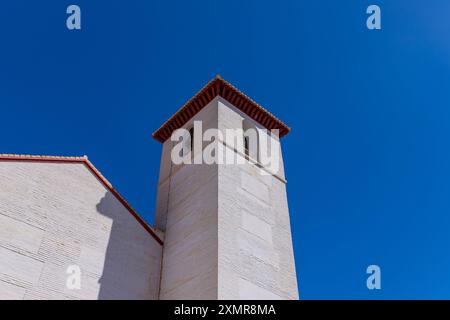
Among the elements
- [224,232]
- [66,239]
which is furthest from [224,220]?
[66,239]

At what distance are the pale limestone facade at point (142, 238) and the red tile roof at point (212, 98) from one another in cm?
239

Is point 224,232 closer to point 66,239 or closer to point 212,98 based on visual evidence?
point 66,239

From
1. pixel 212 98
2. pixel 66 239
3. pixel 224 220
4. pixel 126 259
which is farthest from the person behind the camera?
pixel 212 98

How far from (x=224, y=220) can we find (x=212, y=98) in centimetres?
661

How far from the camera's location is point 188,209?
1383 centimetres

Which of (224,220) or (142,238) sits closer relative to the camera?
(224,220)

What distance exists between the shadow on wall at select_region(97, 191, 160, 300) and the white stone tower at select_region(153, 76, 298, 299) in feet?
1.54

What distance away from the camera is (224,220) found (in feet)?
39.9

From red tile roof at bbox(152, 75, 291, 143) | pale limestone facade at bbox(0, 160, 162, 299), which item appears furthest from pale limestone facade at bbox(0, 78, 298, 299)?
red tile roof at bbox(152, 75, 291, 143)

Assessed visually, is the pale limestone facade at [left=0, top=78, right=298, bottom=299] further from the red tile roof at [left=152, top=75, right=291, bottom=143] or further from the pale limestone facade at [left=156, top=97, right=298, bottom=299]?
the red tile roof at [left=152, top=75, right=291, bottom=143]

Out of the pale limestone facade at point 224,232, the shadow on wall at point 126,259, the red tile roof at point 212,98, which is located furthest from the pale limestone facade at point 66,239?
the red tile roof at point 212,98
